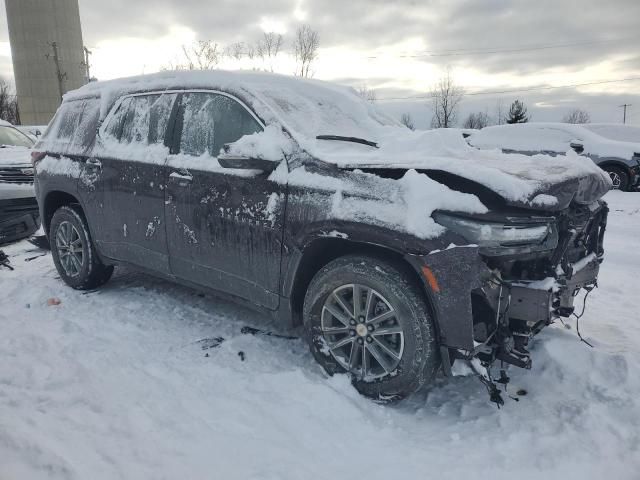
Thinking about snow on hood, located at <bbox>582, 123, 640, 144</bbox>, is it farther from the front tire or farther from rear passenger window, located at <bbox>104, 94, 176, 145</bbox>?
the front tire

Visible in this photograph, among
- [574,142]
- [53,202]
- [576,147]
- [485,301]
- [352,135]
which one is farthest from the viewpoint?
[574,142]

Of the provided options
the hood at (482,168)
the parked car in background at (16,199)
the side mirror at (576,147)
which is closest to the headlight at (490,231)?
the hood at (482,168)

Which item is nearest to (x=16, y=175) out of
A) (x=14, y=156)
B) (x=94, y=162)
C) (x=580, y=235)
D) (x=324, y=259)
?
(x=14, y=156)

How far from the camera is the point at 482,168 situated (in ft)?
8.03

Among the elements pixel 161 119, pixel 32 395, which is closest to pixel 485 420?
pixel 32 395

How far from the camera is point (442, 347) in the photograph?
8.39 ft

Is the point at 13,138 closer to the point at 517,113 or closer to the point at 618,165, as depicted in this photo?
the point at 618,165

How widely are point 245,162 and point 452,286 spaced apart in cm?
144

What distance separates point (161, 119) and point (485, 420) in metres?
3.20

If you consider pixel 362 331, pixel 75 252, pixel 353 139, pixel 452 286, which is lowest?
pixel 362 331

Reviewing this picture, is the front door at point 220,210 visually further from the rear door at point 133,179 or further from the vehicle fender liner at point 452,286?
the vehicle fender liner at point 452,286

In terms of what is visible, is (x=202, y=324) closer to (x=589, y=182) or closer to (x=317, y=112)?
(x=317, y=112)

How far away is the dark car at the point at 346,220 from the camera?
8.01ft

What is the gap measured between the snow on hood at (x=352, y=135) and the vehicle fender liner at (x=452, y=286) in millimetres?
382
